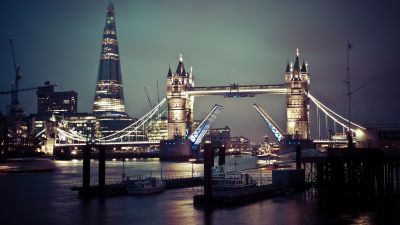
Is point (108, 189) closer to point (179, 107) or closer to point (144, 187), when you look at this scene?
point (144, 187)

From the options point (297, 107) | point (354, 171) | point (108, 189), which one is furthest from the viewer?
point (297, 107)

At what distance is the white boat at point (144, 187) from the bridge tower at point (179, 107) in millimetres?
Answer: 95204

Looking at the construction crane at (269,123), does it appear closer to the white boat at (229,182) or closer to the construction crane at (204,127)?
the construction crane at (204,127)

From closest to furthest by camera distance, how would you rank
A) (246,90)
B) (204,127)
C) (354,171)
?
(354,171), (246,90), (204,127)

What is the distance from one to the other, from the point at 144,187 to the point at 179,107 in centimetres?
10061

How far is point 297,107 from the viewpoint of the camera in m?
160

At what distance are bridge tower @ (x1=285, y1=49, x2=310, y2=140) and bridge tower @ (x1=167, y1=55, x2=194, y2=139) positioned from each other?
26645 mm

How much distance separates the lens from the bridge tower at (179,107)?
16812 centimetres

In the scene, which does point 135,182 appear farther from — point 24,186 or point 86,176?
point 24,186

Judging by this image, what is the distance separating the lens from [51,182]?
91.9 metres

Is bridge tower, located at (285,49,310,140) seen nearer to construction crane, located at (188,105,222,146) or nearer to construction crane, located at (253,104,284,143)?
construction crane, located at (253,104,284,143)

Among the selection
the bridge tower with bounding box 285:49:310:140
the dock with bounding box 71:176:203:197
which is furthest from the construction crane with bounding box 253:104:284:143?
the dock with bounding box 71:176:203:197

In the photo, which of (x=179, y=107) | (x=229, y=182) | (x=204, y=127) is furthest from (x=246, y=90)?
(x=229, y=182)

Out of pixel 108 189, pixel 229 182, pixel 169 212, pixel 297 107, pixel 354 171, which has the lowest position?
pixel 169 212
